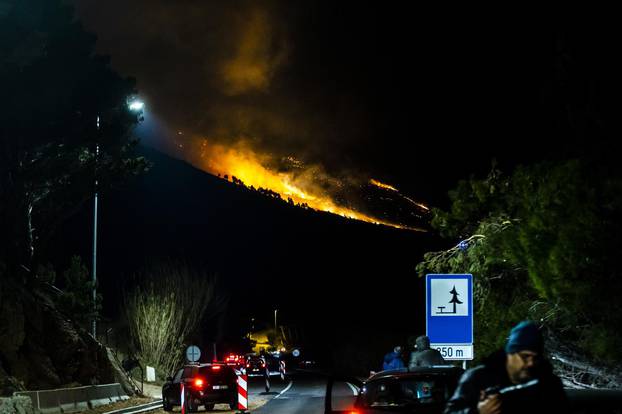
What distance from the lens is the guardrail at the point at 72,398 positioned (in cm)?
2425

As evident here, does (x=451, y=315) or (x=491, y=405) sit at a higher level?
(x=451, y=315)

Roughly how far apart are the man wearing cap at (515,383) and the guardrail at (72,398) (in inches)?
781

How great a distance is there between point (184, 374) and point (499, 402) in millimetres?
24595

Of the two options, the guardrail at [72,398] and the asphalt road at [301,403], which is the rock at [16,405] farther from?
the asphalt road at [301,403]

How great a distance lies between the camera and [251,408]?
96.6 feet

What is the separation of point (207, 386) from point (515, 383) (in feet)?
77.5

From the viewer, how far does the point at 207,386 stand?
2762cm

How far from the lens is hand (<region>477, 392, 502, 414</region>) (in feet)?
15.3

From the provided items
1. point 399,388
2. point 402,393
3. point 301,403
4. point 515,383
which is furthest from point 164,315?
point 515,383

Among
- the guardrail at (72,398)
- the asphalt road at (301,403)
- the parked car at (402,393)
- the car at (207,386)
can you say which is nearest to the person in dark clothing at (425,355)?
the parked car at (402,393)

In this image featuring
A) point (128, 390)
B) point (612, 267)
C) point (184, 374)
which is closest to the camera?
point (612, 267)

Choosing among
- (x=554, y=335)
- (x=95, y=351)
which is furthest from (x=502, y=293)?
(x=95, y=351)

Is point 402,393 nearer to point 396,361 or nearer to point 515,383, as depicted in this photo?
point 515,383

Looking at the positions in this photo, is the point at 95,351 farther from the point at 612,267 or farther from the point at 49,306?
the point at 612,267
